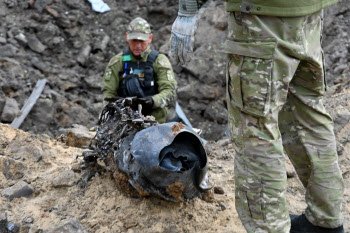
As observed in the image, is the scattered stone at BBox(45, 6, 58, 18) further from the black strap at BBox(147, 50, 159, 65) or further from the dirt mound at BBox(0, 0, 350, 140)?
the black strap at BBox(147, 50, 159, 65)

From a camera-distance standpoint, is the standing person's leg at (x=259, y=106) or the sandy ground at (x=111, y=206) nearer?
the standing person's leg at (x=259, y=106)

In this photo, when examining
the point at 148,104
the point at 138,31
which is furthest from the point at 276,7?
the point at 138,31

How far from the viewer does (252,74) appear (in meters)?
1.88

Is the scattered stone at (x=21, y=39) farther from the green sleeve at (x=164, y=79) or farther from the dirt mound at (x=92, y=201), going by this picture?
the dirt mound at (x=92, y=201)

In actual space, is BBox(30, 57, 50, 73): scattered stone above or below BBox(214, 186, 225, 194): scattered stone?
below

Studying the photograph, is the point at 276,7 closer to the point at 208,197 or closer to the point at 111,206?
the point at 208,197

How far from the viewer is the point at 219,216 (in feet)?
8.66

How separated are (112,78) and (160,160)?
2479mm

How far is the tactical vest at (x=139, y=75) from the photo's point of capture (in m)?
4.62

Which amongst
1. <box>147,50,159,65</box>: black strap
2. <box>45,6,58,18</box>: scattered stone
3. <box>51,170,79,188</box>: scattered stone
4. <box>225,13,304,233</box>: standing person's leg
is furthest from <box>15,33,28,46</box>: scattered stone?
<box>225,13,304,233</box>: standing person's leg

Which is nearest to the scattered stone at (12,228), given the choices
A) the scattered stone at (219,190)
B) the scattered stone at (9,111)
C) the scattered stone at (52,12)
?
the scattered stone at (219,190)

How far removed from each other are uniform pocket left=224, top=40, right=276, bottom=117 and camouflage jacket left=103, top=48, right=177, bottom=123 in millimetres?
2735

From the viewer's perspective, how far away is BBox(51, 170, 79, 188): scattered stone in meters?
2.95

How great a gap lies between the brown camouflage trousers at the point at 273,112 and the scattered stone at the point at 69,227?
978 millimetres
